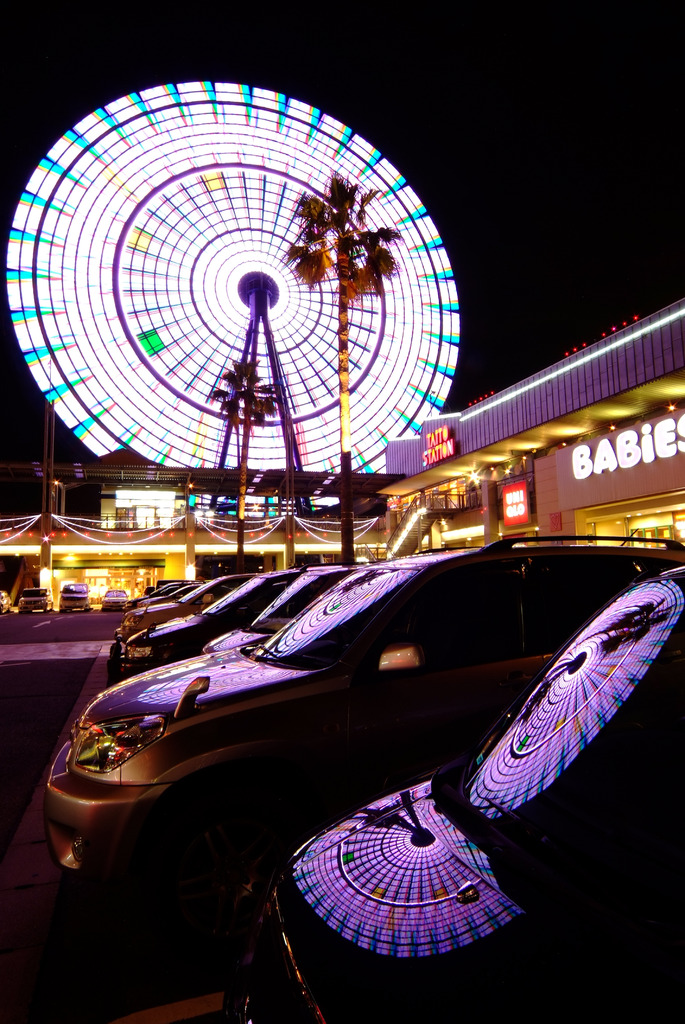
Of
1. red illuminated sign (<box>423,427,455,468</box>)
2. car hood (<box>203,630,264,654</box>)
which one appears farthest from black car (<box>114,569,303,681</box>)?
red illuminated sign (<box>423,427,455,468</box>)

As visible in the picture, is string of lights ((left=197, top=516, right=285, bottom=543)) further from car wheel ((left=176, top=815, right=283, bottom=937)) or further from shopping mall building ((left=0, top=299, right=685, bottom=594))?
car wheel ((left=176, top=815, right=283, bottom=937))

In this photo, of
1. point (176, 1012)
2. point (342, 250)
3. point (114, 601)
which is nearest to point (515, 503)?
point (342, 250)

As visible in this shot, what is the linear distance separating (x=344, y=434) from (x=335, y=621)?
13.8 meters

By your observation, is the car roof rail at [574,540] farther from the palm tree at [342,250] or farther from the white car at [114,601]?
the white car at [114,601]

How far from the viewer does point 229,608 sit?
27.3 ft

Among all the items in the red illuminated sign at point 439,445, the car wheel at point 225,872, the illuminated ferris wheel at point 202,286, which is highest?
the illuminated ferris wheel at point 202,286

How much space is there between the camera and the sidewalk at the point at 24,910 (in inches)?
96.5

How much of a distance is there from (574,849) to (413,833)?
1.34 ft

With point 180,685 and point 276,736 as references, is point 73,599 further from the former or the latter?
point 276,736

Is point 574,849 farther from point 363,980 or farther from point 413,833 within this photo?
point 363,980

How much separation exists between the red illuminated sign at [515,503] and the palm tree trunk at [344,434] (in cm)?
1187

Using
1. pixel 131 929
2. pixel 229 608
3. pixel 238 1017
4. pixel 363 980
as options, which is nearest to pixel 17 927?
pixel 131 929

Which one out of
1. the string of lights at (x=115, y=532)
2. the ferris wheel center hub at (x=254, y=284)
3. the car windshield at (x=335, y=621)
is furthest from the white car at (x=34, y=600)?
the car windshield at (x=335, y=621)

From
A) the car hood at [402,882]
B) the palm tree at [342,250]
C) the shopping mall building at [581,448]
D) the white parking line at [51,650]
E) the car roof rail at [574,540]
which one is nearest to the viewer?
the car hood at [402,882]
